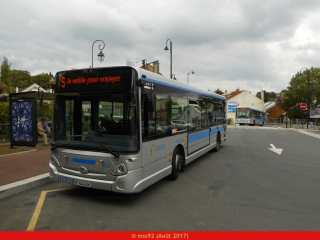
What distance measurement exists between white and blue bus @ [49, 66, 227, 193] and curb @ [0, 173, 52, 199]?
1.01 metres

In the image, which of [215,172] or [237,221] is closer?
[237,221]

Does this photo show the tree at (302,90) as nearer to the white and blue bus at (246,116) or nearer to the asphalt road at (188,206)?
the white and blue bus at (246,116)

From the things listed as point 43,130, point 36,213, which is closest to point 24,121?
point 43,130

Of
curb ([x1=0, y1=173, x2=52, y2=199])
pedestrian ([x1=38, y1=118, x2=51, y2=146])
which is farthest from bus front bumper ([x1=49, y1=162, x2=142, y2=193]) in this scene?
pedestrian ([x1=38, y1=118, x2=51, y2=146])

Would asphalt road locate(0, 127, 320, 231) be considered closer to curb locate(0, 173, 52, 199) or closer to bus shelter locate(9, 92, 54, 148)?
curb locate(0, 173, 52, 199)

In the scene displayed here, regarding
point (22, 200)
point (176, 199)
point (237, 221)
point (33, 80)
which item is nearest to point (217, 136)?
point (176, 199)

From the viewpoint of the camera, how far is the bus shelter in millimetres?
10070

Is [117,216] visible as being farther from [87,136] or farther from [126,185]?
[87,136]

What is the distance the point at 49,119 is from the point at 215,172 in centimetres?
994

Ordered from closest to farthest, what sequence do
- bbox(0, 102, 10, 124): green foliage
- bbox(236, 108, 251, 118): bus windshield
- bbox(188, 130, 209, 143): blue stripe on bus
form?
bbox(188, 130, 209, 143): blue stripe on bus → bbox(0, 102, 10, 124): green foliage → bbox(236, 108, 251, 118): bus windshield

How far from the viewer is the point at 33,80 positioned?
3561 inches

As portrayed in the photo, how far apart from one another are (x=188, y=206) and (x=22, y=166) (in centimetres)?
531

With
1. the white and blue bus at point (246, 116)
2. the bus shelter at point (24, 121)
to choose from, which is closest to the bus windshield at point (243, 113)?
the white and blue bus at point (246, 116)

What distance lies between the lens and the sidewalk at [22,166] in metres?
6.13
